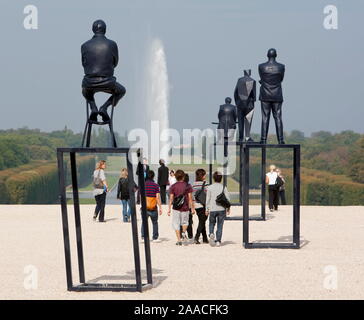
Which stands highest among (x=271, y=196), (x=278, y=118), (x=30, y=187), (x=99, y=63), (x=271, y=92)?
(x=99, y=63)

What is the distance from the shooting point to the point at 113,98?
13.6 metres

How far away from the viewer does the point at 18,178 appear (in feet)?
195

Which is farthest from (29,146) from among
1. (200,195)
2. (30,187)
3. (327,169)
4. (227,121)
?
(200,195)

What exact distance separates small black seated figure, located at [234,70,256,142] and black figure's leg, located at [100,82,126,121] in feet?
49.8

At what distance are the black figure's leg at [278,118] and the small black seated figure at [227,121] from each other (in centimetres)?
1117

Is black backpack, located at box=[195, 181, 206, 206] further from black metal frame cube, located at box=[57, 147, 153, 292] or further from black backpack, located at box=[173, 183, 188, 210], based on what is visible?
black metal frame cube, located at box=[57, 147, 153, 292]

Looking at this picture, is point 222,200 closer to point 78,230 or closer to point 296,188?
point 296,188

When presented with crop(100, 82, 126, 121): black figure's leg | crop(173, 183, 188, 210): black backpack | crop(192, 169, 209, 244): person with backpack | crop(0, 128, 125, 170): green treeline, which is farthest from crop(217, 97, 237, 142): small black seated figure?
crop(0, 128, 125, 170): green treeline

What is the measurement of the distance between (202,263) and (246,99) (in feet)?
41.0

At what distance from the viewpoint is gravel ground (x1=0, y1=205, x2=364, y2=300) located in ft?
45.0

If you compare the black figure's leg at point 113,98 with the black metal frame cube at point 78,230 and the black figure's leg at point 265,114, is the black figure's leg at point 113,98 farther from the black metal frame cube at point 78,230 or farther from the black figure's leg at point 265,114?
the black figure's leg at point 265,114

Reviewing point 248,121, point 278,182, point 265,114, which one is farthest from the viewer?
point 278,182
